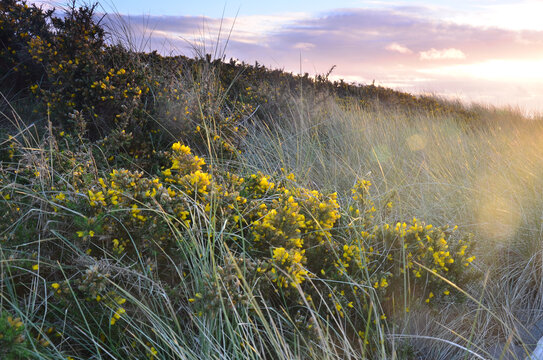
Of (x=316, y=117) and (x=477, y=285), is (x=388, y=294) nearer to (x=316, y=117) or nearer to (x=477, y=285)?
(x=477, y=285)

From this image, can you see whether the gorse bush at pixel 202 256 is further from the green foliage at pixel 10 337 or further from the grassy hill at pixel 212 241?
the green foliage at pixel 10 337

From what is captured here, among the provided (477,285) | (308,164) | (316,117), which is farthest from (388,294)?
(316,117)

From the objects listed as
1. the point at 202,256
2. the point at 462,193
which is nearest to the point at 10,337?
the point at 202,256

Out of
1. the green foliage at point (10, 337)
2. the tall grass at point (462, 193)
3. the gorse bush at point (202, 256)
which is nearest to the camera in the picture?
the green foliage at point (10, 337)

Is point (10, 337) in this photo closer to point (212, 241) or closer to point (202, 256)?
point (202, 256)

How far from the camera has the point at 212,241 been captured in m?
2.53

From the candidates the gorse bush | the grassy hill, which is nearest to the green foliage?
the grassy hill

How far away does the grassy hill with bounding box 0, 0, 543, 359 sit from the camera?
2043 millimetres

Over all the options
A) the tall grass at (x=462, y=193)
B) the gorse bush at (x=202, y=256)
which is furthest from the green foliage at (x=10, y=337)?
the tall grass at (x=462, y=193)

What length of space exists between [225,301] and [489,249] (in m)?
A: 2.63

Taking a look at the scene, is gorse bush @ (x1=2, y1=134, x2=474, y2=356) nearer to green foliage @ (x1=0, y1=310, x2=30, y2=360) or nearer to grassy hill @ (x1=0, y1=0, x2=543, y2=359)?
grassy hill @ (x1=0, y1=0, x2=543, y2=359)

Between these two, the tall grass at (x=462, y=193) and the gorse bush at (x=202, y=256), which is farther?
the tall grass at (x=462, y=193)

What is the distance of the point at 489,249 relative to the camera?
3.70 meters

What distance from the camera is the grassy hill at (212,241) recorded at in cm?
204
